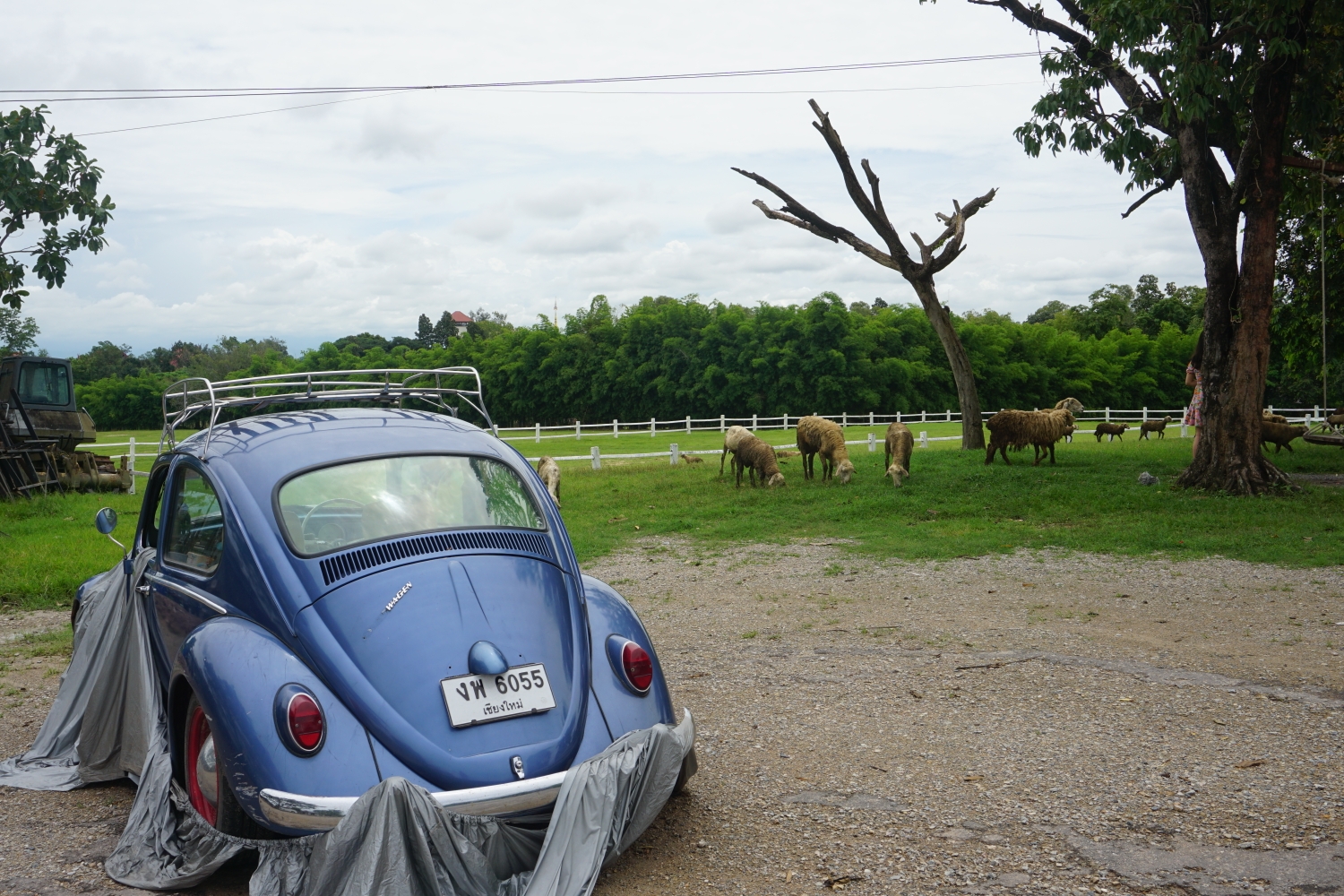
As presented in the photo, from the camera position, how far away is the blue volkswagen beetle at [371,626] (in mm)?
3631

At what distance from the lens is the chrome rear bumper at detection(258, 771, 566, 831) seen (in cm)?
349

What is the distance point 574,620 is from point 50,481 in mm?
19367

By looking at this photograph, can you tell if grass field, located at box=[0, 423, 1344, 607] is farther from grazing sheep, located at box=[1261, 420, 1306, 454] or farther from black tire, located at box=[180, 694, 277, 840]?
black tire, located at box=[180, 694, 277, 840]

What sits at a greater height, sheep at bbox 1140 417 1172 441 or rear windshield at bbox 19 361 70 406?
rear windshield at bbox 19 361 70 406

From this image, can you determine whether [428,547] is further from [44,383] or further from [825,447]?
[44,383]

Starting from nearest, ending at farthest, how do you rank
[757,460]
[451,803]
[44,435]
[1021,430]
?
[451,803] → [757,460] → [1021,430] → [44,435]

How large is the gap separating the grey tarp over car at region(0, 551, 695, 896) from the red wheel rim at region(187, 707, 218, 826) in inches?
1.6

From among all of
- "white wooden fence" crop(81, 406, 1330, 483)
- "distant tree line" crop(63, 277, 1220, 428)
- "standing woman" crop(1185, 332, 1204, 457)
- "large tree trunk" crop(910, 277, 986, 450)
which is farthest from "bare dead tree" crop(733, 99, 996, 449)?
"distant tree line" crop(63, 277, 1220, 428)

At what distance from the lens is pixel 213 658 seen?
12.7 ft

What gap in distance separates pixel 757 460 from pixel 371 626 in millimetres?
16274

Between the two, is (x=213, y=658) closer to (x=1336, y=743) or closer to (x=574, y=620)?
(x=574, y=620)

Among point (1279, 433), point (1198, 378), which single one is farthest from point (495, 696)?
point (1279, 433)

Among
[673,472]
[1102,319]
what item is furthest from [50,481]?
[1102,319]

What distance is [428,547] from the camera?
425 centimetres
